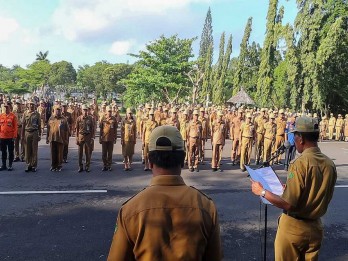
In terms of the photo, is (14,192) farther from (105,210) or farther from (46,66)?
(46,66)

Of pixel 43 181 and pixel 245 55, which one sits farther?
pixel 245 55

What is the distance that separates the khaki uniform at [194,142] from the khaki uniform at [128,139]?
1796 mm

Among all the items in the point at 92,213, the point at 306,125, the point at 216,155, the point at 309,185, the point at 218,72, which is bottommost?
the point at 92,213

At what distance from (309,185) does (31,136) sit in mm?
8895

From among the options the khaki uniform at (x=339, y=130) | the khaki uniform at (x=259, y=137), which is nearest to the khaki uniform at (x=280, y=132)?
the khaki uniform at (x=259, y=137)

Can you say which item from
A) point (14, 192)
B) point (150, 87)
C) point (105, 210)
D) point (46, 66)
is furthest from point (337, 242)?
point (46, 66)

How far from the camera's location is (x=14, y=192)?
789cm

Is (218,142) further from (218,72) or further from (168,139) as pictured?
(218,72)

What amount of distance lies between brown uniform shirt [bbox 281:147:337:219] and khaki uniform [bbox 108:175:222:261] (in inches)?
58.2

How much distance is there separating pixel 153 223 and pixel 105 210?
5.34 m

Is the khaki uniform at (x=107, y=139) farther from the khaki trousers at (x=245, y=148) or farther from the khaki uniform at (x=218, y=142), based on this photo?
the khaki trousers at (x=245, y=148)

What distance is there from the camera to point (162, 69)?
30188 mm

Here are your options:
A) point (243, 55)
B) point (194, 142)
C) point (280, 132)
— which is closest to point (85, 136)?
point (194, 142)

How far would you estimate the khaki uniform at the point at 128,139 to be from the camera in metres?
11.0
